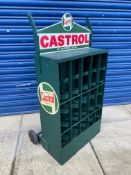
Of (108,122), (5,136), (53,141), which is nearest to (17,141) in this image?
(5,136)

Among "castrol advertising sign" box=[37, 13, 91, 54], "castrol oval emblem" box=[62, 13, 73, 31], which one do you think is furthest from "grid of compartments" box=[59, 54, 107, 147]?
"castrol oval emblem" box=[62, 13, 73, 31]

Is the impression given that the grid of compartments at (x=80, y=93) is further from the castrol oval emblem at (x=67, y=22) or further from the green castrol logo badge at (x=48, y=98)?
the castrol oval emblem at (x=67, y=22)

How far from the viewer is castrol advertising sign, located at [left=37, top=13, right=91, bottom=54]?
2.43 metres

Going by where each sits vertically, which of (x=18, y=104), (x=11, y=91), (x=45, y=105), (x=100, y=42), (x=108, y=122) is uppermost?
(x=100, y=42)

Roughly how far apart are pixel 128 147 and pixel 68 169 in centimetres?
118

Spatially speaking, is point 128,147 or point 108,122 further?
point 108,122

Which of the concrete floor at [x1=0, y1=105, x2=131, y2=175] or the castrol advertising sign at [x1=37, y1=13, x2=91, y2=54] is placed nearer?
the castrol advertising sign at [x1=37, y1=13, x2=91, y2=54]

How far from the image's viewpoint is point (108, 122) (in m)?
3.96

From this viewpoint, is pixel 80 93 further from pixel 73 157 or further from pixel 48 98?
pixel 73 157

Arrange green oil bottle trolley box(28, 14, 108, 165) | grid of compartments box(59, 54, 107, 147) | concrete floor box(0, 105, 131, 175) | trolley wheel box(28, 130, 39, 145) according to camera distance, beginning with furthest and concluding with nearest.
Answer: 1. trolley wheel box(28, 130, 39, 145)
2. concrete floor box(0, 105, 131, 175)
3. grid of compartments box(59, 54, 107, 147)
4. green oil bottle trolley box(28, 14, 108, 165)

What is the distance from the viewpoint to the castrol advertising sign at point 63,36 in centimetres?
243

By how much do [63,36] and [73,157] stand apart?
1901mm

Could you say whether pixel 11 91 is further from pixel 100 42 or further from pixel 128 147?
pixel 128 147

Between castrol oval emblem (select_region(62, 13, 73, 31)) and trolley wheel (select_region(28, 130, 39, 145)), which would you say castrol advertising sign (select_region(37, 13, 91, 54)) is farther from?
trolley wheel (select_region(28, 130, 39, 145))
